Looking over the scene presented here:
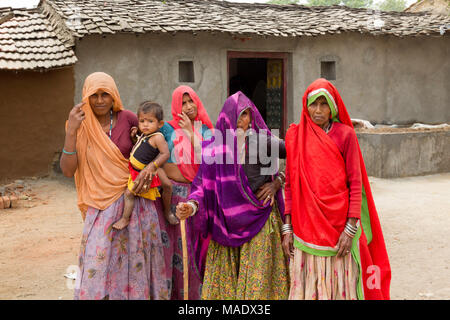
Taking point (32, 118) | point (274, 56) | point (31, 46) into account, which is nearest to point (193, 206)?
point (32, 118)

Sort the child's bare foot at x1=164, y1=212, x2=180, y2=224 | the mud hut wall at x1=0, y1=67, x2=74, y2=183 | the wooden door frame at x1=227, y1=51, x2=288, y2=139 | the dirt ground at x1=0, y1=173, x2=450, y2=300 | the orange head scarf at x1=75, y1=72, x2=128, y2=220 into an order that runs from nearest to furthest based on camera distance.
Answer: the orange head scarf at x1=75, y1=72, x2=128, y2=220
the child's bare foot at x1=164, y1=212, x2=180, y2=224
the dirt ground at x1=0, y1=173, x2=450, y2=300
the mud hut wall at x1=0, y1=67, x2=74, y2=183
the wooden door frame at x1=227, y1=51, x2=288, y2=139

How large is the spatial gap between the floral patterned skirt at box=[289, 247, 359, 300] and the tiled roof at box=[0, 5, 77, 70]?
711 cm

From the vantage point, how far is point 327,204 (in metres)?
2.60

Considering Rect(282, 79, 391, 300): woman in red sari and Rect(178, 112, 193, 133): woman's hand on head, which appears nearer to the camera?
Rect(282, 79, 391, 300): woman in red sari

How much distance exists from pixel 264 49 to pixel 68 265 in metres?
7.64

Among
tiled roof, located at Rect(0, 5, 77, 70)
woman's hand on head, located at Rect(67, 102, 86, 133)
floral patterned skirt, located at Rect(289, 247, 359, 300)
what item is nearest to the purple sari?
floral patterned skirt, located at Rect(289, 247, 359, 300)

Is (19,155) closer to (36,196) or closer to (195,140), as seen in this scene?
(36,196)

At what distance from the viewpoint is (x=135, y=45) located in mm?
9719

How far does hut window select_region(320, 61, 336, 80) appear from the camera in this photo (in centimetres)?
1188

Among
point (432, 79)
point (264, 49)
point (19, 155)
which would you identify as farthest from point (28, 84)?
point (432, 79)

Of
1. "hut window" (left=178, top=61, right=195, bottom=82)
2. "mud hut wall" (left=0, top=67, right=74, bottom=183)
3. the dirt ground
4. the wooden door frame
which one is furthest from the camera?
the wooden door frame

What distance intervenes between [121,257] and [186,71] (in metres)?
7.99

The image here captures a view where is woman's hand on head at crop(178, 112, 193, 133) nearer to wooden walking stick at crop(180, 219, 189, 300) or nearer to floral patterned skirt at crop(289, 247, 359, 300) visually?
wooden walking stick at crop(180, 219, 189, 300)

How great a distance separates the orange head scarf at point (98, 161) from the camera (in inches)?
116
